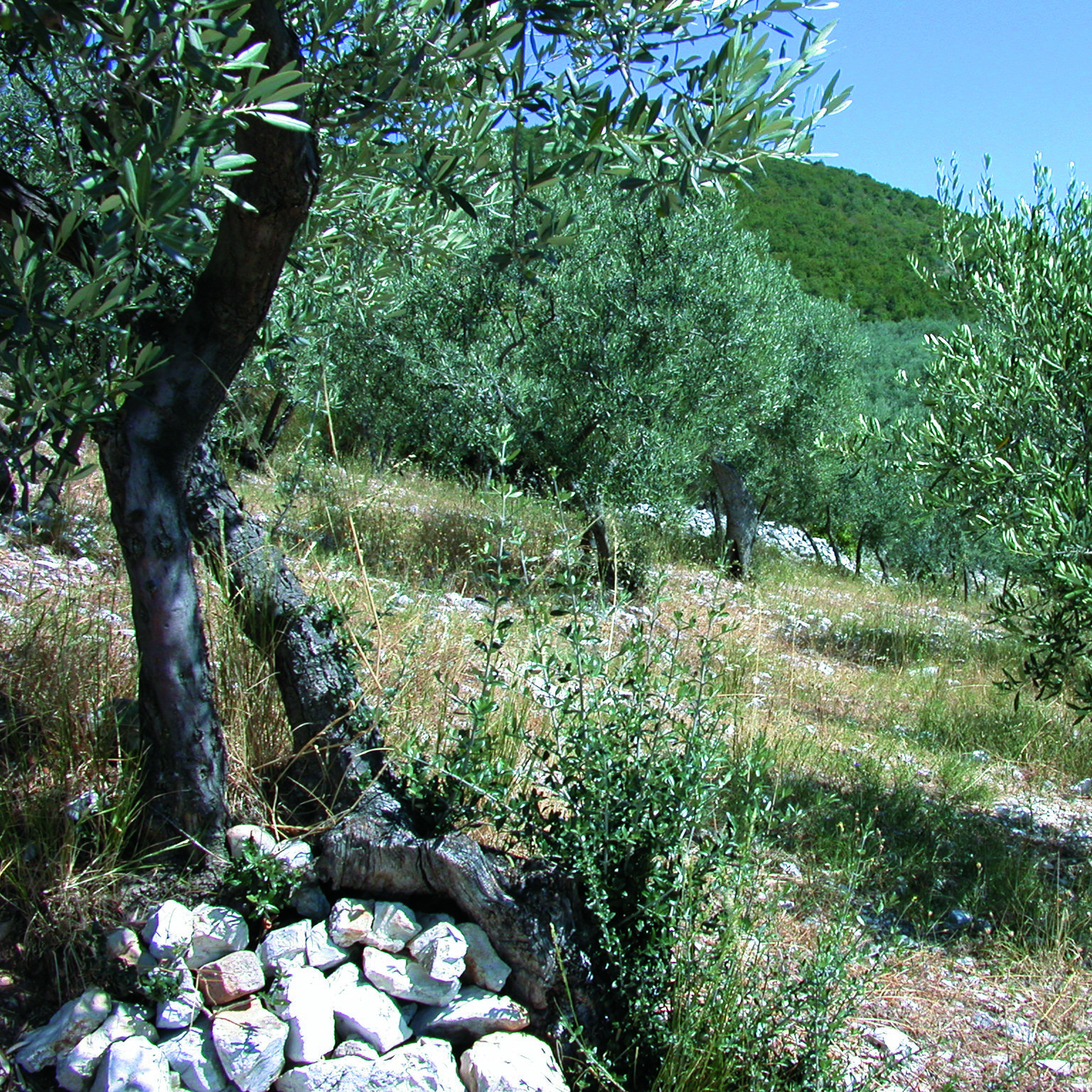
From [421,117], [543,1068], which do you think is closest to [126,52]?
[421,117]

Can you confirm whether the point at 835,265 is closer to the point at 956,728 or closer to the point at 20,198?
the point at 956,728

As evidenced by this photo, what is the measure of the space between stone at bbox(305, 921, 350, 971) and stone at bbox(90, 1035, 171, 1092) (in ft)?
1.50

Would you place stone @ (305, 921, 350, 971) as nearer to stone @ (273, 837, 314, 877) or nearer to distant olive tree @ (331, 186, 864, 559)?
stone @ (273, 837, 314, 877)

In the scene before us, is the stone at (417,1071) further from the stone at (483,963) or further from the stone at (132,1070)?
the stone at (132,1070)

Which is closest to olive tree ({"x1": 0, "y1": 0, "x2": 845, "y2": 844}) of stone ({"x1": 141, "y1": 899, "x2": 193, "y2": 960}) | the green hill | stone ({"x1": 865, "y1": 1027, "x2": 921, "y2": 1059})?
stone ({"x1": 141, "y1": 899, "x2": 193, "y2": 960})

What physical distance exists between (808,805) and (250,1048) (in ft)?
11.3

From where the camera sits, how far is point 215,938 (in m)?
2.75

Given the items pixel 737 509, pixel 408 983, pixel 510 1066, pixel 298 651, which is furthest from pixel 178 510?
pixel 737 509

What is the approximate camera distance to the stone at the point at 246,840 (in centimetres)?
303

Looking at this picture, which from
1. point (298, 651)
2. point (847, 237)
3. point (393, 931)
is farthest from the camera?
point (847, 237)

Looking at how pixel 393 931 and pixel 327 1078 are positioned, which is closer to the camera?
pixel 327 1078

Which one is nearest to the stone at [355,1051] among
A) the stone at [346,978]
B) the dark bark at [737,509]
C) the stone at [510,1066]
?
the stone at [346,978]

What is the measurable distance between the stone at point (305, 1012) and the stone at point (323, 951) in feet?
0.14

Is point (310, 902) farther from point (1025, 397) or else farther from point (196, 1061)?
point (1025, 397)
